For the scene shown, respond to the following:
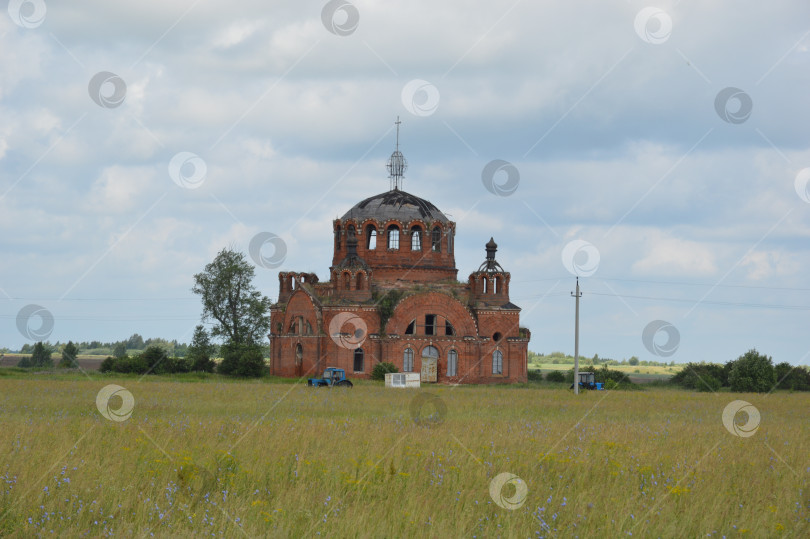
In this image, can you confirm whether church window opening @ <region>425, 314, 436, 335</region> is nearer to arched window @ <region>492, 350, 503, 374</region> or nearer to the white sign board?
arched window @ <region>492, 350, 503, 374</region>

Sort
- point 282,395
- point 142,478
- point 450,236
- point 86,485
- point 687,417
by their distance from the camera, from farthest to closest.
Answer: point 450,236 < point 282,395 < point 687,417 < point 142,478 < point 86,485

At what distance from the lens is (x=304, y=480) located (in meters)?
10.7

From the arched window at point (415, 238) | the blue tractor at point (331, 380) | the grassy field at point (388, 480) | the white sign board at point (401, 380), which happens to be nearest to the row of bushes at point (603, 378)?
the arched window at point (415, 238)

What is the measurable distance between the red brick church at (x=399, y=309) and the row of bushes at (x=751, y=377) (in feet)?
47.4

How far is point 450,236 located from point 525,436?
43.0 m

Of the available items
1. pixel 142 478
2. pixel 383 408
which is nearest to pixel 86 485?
pixel 142 478

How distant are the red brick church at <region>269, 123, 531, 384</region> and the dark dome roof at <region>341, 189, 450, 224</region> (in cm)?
7

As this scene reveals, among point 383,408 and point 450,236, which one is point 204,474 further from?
point 450,236

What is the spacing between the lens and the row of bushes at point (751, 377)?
2248 inches

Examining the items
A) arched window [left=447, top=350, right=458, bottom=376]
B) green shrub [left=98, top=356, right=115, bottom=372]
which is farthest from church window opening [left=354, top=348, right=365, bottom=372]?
green shrub [left=98, top=356, right=115, bottom=372]

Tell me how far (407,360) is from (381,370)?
2729 millimetres

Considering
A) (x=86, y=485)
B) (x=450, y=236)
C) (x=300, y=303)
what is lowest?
(x=86, y=485)

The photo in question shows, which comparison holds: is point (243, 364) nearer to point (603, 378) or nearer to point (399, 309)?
point (399, 309)

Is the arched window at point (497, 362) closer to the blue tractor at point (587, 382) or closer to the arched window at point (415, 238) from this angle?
the blue tractor at point (587, 382)
